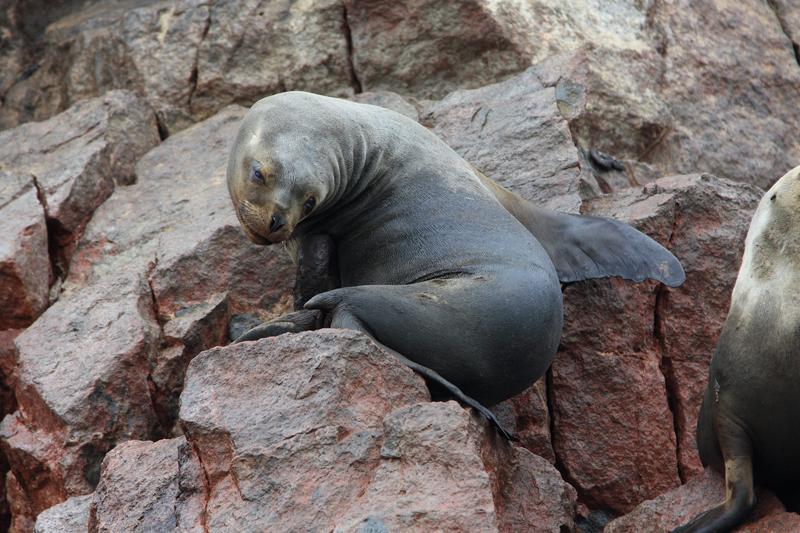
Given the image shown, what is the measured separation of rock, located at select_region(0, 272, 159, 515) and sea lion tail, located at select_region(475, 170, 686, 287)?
1.88m

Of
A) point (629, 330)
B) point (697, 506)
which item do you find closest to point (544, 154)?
point (629, 330)

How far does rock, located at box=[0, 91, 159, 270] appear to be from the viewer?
740 cm

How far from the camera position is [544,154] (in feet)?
23.7

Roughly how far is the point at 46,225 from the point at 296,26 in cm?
236

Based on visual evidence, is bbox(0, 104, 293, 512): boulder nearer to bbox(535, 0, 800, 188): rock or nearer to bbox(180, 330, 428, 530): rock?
bbox(180, 330, 428, 530): rock

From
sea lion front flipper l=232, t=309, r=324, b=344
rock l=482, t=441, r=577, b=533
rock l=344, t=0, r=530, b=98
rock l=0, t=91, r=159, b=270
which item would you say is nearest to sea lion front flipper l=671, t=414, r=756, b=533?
rock l=482, t=441, r=577, b=533

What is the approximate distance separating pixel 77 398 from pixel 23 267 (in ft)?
3.70

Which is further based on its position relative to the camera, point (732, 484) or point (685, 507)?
point (685, 507)

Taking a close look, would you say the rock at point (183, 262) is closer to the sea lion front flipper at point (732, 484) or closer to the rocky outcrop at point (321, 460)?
the rocky outcrop at point (321, 460)

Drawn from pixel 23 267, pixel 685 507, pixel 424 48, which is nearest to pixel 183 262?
pixel 23 267

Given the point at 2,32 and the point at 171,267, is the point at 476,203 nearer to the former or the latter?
Answer: the point at 171,267

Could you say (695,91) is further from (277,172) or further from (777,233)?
(277,172)

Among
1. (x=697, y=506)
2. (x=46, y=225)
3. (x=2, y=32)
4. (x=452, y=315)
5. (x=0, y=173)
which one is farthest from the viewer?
(x=2, y=32)

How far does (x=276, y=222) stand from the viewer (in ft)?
18.2
